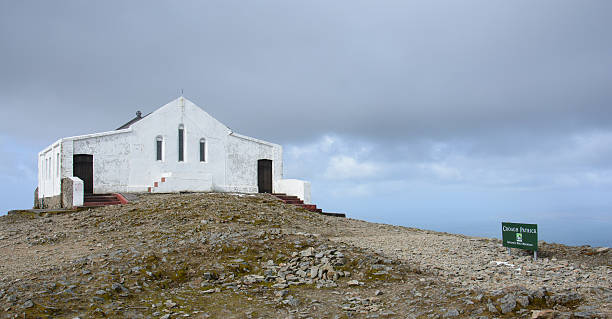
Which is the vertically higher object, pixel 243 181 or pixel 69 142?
pixel 69 142

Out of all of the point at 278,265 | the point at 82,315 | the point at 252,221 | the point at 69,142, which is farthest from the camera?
the point at 69,142

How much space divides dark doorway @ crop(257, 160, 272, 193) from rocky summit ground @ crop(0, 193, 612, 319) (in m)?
14.5

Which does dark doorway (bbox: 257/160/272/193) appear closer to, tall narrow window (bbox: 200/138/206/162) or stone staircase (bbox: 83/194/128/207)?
tall narrow window (bbox: 200/138/206/162)

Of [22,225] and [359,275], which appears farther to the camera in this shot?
[22,225]

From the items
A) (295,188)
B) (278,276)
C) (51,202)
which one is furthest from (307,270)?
(51,202)

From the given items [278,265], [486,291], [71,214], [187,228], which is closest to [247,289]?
[278,265]

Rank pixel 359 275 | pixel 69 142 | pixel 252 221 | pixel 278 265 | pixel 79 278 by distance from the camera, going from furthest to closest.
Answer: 1. pixel 69 142
2. pixel 252 221
3. pixel 278 265
4. pixel 359 275
5. pixel 79 278

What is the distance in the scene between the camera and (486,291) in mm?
8492

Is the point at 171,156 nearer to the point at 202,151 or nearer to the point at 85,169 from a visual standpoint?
the point at 202,151

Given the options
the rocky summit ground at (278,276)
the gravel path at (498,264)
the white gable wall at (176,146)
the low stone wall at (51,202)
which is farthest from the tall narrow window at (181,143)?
the gravel path at (498,264)

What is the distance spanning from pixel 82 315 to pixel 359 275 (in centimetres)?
561

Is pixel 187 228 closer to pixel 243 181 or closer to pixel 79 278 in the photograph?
pixel 79 278

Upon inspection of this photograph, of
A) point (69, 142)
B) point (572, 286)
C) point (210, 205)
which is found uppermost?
point (69, 142)

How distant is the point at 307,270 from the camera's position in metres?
10.7
